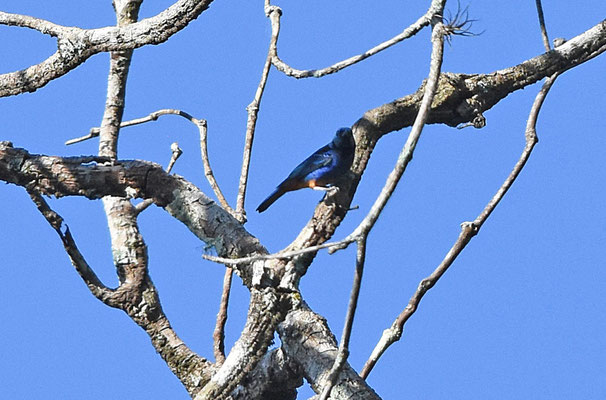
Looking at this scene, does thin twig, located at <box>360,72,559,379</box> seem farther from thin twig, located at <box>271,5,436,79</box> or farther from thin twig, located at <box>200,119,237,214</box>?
thin twig, located at <box>200,119,237,214</box>

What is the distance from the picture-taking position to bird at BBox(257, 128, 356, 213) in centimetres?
449

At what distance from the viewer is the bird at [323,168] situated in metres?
4.49

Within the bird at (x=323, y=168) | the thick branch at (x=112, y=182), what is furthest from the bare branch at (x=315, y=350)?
the bird at (x=323, y=168)

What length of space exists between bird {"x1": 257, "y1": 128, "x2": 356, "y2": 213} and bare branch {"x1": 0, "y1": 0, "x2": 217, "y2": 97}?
3.73 ft

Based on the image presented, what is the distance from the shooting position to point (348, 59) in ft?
11.3

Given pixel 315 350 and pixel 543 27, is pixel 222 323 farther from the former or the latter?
pixel 543 27

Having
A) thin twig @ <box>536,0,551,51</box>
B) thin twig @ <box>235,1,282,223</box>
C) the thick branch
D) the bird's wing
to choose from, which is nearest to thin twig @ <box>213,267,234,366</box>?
thin twig @ <box>235,1,282,223</box>

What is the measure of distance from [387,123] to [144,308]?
1429 mm

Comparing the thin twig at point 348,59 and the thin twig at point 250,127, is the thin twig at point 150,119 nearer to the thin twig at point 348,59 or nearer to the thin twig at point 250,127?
the thin twig at point 250,127

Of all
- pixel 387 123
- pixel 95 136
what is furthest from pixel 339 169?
pixel 95 136

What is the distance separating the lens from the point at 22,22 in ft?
13.6

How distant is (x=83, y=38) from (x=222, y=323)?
1.65 meters

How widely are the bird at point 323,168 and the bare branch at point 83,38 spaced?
3.73ft

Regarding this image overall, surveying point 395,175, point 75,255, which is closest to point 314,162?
point 75,255
